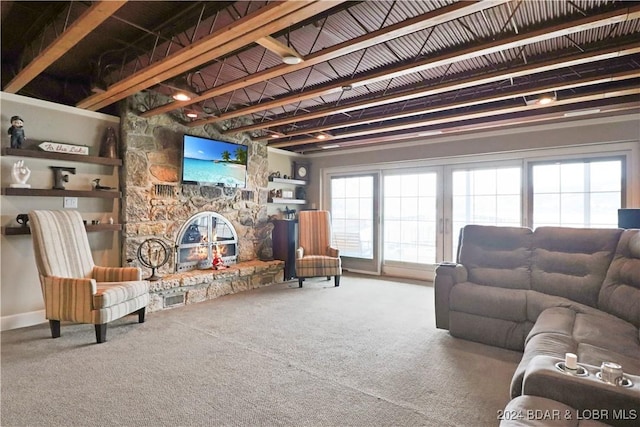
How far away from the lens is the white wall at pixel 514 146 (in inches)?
162

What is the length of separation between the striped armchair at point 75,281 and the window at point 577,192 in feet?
17.3

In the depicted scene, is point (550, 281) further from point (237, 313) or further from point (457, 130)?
point (237, 313)

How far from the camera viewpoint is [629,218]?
10.3ft

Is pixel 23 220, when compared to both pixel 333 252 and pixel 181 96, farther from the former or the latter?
pixel 333 252

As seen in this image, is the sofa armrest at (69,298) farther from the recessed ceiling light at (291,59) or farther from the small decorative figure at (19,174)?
the recessed ceiling light at (291,59)

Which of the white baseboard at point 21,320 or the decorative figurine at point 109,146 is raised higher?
the decorative figurine at point 109,146

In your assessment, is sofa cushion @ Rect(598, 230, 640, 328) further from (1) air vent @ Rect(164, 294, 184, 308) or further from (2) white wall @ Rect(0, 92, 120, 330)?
(2) white wall @ Rect(0, 92, 120, 330)

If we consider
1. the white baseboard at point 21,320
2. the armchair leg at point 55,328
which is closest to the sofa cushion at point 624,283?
the armchair leg at point 55,328

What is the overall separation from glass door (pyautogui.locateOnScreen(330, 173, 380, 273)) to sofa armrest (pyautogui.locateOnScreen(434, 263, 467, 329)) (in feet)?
9.93

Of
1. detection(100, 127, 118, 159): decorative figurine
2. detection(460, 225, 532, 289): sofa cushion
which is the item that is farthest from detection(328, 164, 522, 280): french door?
detection(100, 127, 118, 159): decorative figurine

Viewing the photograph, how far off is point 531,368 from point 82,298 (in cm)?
337

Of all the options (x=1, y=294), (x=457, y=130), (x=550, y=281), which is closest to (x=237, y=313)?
(x=1, y=294)

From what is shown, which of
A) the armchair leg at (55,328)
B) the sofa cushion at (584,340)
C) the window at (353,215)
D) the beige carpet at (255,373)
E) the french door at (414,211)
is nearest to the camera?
the sofa cushion at (584,340)

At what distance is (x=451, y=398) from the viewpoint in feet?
6.82
